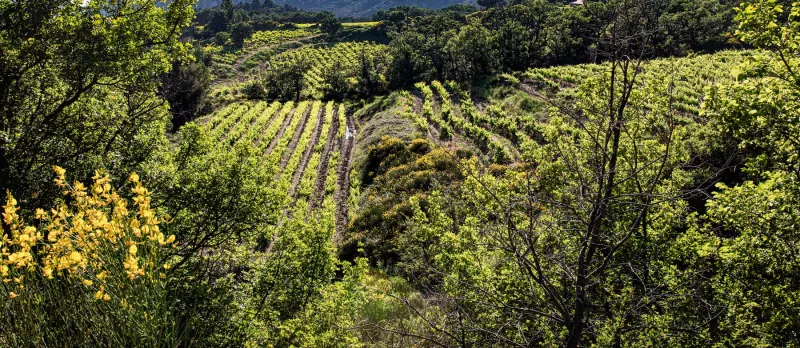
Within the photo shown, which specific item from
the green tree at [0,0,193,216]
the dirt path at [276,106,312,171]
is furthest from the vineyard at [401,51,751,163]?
the green tree at [0,0,193,216]

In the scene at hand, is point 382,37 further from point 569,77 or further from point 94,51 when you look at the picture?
point 94,51

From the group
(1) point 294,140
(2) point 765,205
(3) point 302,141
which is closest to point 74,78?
(2) point 765,205

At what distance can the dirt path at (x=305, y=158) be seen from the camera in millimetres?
31147

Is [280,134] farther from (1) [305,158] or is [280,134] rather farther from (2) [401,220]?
(2) [401,220]

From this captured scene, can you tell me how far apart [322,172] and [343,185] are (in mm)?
3521

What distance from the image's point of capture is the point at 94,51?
8398 millimetres

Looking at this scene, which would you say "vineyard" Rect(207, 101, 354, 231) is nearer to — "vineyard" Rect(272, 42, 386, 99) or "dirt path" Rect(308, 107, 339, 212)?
"dirt path" Rect(308, 107, 339, 212)

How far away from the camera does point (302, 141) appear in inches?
1601

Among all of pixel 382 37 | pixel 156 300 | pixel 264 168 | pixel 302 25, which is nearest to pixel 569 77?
pixel 264 168

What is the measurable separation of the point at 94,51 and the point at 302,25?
441 ft

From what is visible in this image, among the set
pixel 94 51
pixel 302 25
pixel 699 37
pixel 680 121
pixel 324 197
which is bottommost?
pixel 324 197

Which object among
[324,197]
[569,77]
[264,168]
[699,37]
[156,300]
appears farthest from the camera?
[699,37]

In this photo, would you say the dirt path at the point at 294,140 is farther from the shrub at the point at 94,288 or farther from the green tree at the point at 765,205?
the green tree at the point at 765,205

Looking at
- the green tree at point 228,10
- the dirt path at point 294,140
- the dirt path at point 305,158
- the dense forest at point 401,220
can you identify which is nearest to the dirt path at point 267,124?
the dirt path at point 294,140
